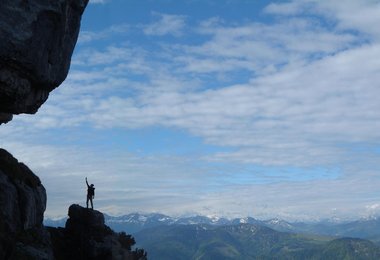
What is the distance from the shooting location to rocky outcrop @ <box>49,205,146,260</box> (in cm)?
5444

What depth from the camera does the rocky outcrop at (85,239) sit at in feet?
179

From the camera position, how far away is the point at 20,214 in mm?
44969

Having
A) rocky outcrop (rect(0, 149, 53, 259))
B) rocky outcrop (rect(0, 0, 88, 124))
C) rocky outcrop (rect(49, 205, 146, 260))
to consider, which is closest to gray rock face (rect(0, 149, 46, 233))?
rocky outcrop (rect(0, 149, 53, 259))

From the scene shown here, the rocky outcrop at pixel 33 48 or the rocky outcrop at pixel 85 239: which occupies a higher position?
the rocky outcrop at pixel 33 48

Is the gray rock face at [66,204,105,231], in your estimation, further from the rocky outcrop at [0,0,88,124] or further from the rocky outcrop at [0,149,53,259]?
the rocky outcrop at [0,0,88,124]

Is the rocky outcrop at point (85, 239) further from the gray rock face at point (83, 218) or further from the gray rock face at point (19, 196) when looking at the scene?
the gray rock face at point (19, 196)

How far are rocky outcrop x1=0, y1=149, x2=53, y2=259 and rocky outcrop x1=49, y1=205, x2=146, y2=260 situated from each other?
611cm

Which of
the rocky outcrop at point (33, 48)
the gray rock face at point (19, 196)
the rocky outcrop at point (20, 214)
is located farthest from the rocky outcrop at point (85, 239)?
the rocky outcrop at point (33, 48)

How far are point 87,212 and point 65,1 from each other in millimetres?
27486

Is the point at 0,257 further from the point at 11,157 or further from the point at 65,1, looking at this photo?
the point at 65,1

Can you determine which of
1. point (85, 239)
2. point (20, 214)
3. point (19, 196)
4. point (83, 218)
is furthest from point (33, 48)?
point (85, 239)

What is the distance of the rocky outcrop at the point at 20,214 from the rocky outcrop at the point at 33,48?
20.9 feet

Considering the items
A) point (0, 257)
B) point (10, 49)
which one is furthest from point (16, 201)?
point (10, 49)

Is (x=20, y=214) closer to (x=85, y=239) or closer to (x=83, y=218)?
(x=85, y=239)
